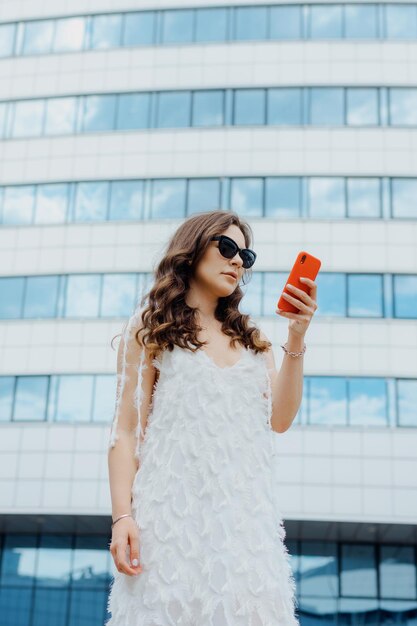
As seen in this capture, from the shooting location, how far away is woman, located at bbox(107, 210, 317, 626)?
273cm

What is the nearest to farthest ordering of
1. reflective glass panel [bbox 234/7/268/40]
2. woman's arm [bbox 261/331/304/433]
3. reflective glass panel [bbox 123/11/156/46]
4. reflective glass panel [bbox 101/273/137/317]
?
woman's arm [bbox 261/331/304/433] → reflective glass panel [bbox 101/273/137/317] → reflective glass panel [bbox 234/7/268/40] → reflective glass panel [bbox 123/11/156/46]

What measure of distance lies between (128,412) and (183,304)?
47 centimetres

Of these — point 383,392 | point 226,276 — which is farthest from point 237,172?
point 226,276

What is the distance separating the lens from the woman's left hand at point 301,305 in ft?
9.82

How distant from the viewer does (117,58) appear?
25.3m

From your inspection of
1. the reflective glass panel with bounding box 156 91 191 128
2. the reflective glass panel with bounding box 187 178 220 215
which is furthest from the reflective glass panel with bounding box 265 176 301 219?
the reflective glass panel with bounding box 156 91 191 128

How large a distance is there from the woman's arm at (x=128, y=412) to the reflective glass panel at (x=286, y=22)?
2304cm

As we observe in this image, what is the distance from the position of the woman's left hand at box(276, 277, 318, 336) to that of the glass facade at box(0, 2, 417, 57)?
23076 mm

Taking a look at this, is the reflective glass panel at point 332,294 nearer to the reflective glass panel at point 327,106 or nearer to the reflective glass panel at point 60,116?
the reflective glass panel at point 327,106

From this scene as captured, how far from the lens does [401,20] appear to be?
24375mm

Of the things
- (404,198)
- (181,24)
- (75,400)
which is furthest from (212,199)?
(75,400)

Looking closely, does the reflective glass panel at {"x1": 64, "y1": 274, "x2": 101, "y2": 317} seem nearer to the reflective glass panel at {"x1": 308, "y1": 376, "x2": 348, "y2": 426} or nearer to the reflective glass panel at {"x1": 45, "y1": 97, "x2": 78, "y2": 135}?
the reflective glass panel at {"x1": 45, "y1": 97, "x2": 78, "y2": 135}

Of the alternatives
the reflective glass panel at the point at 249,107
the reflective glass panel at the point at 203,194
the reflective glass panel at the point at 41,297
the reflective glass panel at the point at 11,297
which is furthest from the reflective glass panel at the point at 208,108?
the reflective glass panel at the point at 11,297

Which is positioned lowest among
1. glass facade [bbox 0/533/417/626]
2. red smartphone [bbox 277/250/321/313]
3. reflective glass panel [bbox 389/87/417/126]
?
red smartphone [bbox 277/250/321/313]
